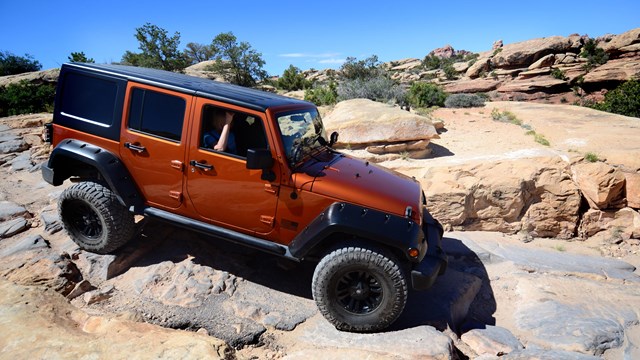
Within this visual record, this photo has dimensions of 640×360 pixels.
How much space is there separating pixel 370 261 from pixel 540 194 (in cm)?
436

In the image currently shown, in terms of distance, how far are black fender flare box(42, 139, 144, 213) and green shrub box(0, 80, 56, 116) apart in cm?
1219

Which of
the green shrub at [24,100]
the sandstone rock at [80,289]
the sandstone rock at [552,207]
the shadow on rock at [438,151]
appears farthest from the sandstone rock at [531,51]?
the sandstone rock at [80,289]

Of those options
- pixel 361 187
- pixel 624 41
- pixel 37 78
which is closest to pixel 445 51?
pixel 624 41

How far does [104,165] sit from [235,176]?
1.29 meters

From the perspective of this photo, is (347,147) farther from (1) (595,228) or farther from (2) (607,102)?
(2) (607,102)

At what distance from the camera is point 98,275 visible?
11.8 ft

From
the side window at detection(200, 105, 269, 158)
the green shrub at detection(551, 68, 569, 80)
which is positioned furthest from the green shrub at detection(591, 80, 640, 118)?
the side window at detection(200, 105, 269, 158)

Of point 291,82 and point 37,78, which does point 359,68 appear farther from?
point 37,78

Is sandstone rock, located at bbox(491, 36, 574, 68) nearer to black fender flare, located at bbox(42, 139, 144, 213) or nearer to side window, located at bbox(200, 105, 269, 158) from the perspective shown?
side window, located at bbox(200, 105, 269, 158)

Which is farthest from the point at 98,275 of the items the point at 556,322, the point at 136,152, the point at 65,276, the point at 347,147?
the point at 347,147

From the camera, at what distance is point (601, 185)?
573 centimetres

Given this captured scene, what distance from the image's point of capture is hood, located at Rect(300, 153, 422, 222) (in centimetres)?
308

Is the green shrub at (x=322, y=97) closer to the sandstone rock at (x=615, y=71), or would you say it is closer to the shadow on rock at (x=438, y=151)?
the shadow on rock at (x=438, y=151)

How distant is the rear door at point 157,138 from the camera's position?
335cm
